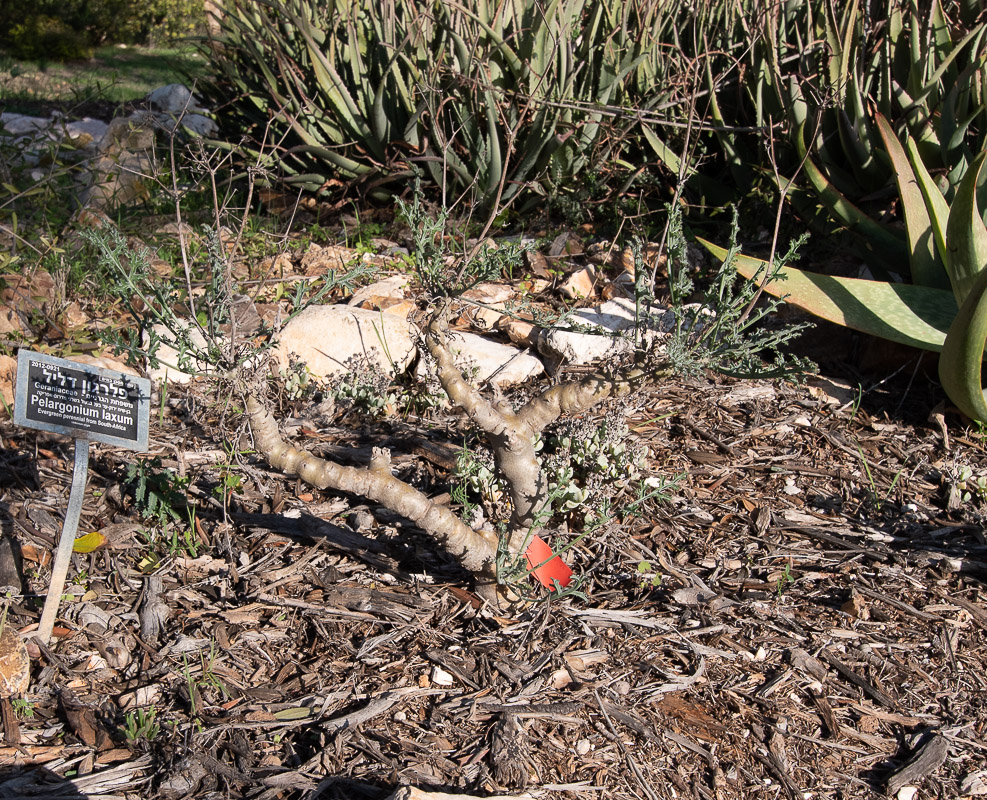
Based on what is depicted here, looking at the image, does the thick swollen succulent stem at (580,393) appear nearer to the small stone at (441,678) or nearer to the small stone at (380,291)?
the small stone at (441,678)

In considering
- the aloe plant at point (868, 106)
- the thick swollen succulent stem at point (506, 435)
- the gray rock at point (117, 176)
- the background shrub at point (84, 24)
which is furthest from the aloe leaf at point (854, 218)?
the background shrub at point (84, 24)

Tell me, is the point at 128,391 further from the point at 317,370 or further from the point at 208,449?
the point at 317,370

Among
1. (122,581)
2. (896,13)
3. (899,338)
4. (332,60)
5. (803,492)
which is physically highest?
(896,13)

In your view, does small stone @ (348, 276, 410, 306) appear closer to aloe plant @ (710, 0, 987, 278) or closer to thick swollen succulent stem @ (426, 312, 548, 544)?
aloe plant @ (710, 0, 987, 278)

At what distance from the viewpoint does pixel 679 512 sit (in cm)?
303

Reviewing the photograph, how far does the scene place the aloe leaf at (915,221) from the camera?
3561mm

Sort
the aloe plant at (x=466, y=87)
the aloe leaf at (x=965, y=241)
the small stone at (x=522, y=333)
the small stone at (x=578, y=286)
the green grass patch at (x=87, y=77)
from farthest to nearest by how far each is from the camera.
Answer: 1. the green grass patch at (x=87, y=77)
2. the aloe plant at (x=466, y=87)
3. the small stone at (x=578, y=286)
4. the small stone at (x=522, y=333)
5. the aloe leaf at (x=965, y=241)

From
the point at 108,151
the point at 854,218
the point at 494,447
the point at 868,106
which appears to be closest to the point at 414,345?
the point at 494,447

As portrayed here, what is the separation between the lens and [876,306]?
3.51 m

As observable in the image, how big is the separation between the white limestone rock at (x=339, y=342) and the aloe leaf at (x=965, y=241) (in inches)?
90.1

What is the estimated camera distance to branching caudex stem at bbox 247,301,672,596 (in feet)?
7.20

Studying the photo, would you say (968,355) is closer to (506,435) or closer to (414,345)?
(506,435)

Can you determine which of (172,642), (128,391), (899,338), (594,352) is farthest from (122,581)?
(899,338)

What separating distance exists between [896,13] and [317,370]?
3378 millimetres
